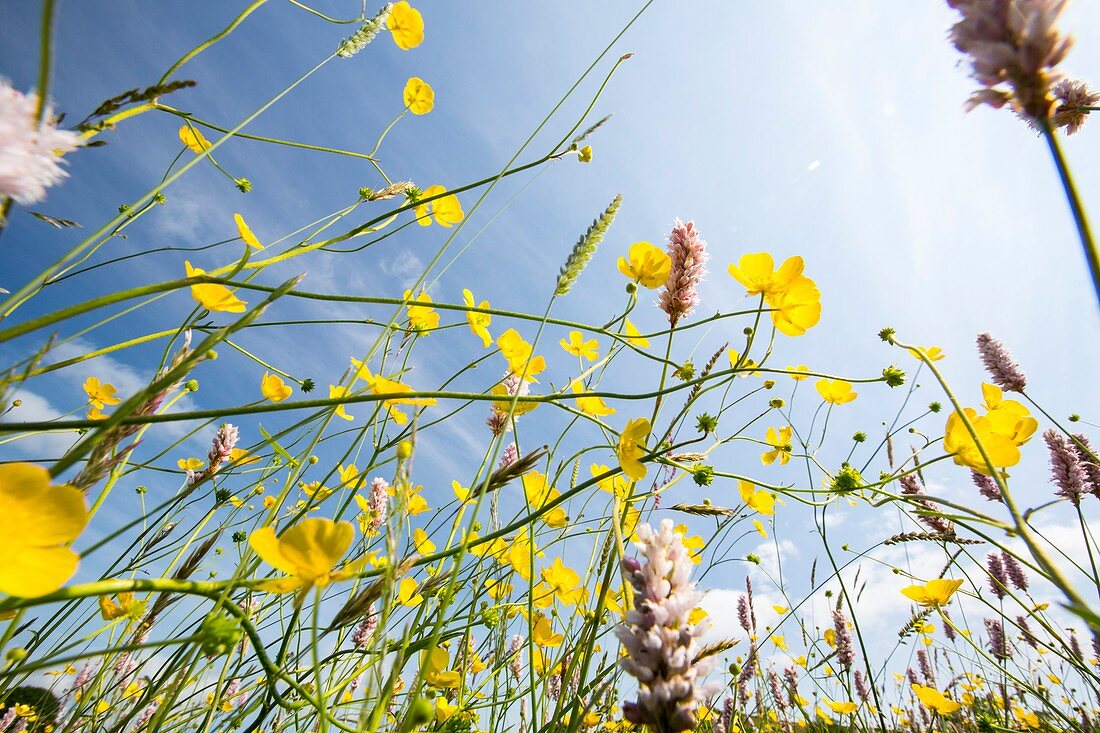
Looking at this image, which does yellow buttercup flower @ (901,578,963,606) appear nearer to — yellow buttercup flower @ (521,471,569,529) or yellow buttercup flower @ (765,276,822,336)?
yellow buttercup flower @ (765,276,822,336)

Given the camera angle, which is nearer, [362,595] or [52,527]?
[52,527]

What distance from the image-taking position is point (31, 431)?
74cm

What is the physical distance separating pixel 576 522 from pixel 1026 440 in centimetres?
149

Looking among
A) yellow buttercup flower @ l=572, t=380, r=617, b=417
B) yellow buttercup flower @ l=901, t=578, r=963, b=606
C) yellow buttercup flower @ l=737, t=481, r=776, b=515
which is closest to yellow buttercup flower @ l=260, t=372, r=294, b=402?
yellow buttercup flower @ l=572, t=380, r=617, b=417

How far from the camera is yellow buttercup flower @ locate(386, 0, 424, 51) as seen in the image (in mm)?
2316

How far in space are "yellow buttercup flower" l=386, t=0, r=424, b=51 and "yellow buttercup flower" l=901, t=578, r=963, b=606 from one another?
3557 mm

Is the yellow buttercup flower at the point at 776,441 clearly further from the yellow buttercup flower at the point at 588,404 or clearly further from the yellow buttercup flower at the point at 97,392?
the yellow buttercup flower at the point at 97,392

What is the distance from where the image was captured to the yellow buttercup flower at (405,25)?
2.32 metres

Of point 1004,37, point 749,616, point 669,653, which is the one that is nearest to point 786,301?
point 1004,37

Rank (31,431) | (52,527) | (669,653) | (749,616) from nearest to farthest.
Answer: (52,527) → (31,431) → (669,653) → (749,616)

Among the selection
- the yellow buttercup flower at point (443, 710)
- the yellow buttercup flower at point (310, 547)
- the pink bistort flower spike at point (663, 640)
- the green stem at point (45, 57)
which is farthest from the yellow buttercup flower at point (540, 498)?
the green stem at point (45, 57)

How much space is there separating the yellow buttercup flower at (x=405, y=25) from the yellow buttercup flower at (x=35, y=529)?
→ 2397 mm

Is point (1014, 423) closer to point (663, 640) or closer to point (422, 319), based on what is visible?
point (663, 640)

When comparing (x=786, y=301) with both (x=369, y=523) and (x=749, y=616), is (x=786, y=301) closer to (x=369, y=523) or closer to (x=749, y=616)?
(x=369, y=523)
